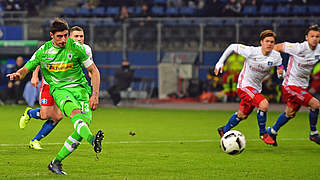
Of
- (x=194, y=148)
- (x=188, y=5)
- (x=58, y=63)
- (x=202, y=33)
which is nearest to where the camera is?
(x=58, y=63)

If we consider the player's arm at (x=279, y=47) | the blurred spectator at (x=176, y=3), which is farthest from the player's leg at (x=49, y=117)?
the blurred spectator at (x=176, y=3)

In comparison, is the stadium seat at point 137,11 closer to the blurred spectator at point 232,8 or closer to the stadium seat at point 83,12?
the stadium seat at point 83,12

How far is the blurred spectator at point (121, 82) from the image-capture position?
23219 mm

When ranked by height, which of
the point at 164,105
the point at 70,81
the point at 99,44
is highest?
the point at 70,81

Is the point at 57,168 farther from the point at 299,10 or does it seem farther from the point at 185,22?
the point at 299,10

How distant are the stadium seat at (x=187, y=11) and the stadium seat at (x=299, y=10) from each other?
421 centimetres

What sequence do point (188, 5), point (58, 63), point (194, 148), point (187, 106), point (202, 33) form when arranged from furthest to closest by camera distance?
point (188, 5)
point (202, 33)
point (187, 106)
point (194, 148)
point (58, 63)

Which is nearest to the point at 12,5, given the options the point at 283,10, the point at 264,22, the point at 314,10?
the point at 264,22

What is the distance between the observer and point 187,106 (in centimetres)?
2348

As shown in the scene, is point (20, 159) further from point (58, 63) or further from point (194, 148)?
point (194, 148)

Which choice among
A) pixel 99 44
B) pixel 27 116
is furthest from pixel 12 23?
pixel 27 116

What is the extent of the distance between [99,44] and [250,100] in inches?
604

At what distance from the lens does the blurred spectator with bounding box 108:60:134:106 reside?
23.2 m

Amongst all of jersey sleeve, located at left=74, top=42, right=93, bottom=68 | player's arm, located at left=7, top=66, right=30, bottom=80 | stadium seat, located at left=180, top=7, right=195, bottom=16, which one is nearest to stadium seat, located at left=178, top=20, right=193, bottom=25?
stadium seat, located at left=180, top=7, right=195, bottom=16
